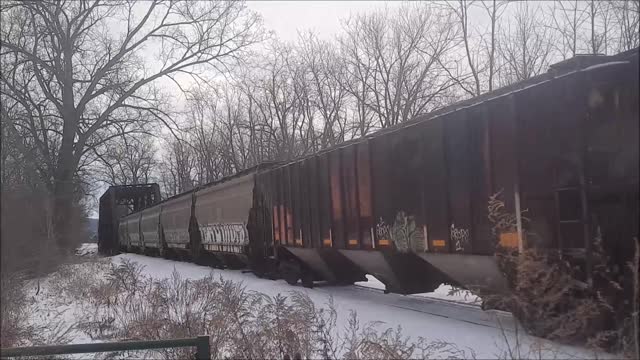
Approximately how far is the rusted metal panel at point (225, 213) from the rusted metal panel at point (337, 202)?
17.8ft

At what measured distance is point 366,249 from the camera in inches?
430

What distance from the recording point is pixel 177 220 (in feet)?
88.2

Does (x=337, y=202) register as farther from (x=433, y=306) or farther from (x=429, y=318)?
(x=429, y=318)

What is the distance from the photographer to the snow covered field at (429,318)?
18.3 feet

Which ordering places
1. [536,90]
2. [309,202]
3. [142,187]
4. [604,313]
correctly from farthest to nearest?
[142,187]
[309,202]
[536,90]
[604,313]

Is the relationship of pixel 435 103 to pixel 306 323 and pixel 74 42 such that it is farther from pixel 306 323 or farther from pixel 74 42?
pixel 306 323

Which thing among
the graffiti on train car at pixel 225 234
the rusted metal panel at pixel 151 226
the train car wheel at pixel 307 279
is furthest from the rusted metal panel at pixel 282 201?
the rusted metal panel at pixel 151 226

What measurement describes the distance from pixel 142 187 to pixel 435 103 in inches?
1018

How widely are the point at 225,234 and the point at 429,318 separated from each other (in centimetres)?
1153

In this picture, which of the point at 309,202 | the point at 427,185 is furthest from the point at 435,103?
the point at 427,185

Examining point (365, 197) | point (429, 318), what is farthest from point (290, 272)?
point (429, 318)

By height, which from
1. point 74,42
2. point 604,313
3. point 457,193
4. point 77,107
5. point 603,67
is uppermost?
point 74,42

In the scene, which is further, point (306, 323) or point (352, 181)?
point (352, 181)

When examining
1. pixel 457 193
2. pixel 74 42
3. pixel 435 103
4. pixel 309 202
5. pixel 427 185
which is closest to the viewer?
pixel 457 193
